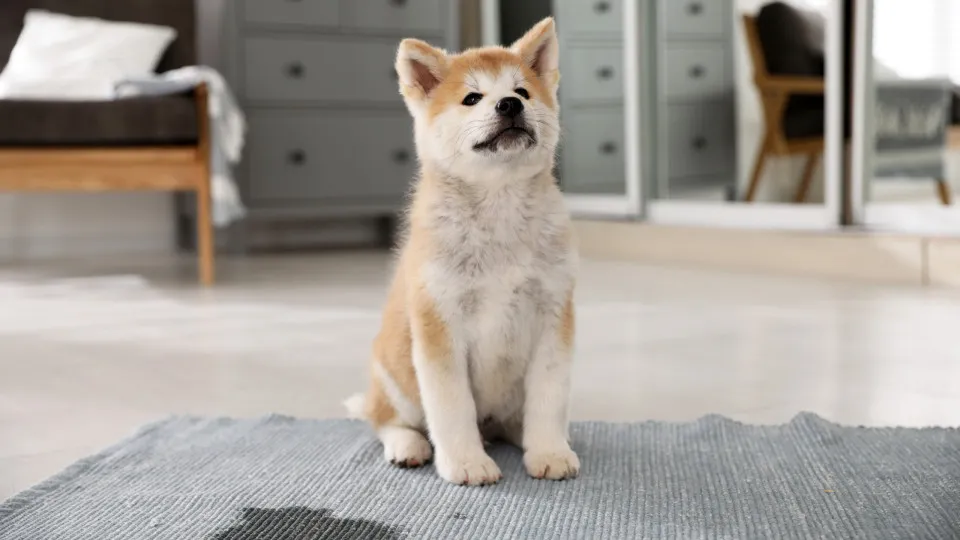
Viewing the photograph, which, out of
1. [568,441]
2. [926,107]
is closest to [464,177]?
[568,441]

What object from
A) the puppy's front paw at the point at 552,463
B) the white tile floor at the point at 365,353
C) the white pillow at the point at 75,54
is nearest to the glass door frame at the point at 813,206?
the white tile floor at the point at 365,353

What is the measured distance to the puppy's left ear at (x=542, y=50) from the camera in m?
1.28

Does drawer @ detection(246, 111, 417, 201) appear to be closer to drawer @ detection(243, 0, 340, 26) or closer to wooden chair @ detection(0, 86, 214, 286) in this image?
drawer @ detection(243, 0, 340, 26)

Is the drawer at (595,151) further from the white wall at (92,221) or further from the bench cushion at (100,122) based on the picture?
the bench cushion at (100,122)

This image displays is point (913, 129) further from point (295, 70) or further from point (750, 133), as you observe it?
point (295, 70)

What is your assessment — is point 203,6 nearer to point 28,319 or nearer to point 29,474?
point 28,319

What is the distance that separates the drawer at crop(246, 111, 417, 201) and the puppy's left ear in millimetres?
3084

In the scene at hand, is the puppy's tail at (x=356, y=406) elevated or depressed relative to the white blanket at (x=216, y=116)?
depressed

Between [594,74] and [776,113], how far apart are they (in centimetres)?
102

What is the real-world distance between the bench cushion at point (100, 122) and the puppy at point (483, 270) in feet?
7.03

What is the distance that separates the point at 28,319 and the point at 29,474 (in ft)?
4.99

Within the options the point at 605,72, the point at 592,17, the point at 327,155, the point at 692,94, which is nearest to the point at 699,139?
the point at 692,94

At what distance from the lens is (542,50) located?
131 cm

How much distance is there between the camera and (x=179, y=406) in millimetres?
1634
